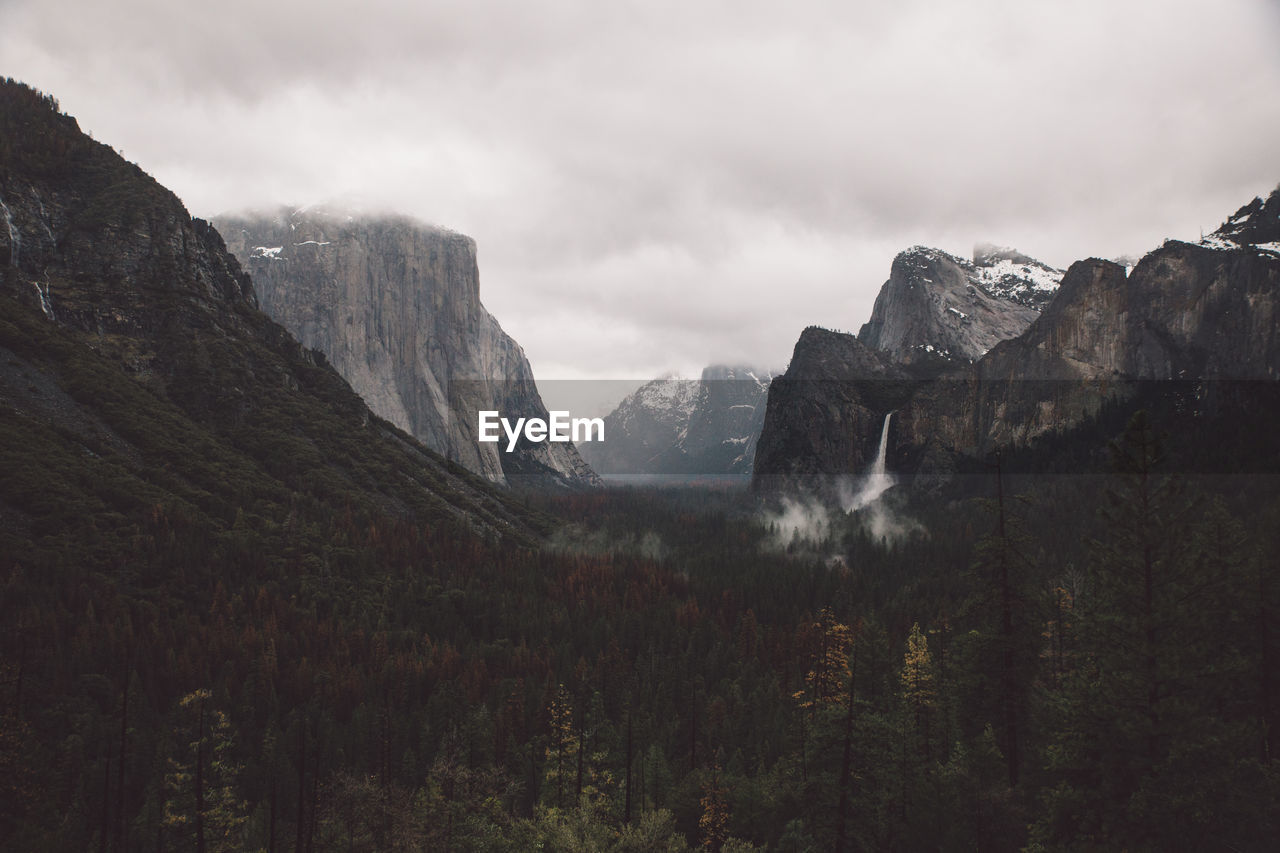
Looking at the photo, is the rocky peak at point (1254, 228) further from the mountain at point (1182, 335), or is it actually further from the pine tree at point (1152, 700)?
the pine tree at point (1152, 700)

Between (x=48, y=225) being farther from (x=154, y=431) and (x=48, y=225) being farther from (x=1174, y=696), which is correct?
(x=1174, y=696)

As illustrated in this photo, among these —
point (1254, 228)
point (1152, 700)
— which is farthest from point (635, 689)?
point (1254, 228)

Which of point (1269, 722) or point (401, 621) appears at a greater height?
point (1269, 722)

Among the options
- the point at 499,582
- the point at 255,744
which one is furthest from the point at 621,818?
the point at 499,582

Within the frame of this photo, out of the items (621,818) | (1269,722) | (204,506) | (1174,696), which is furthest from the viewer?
(204,506)

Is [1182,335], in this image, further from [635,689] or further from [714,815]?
[714,815]

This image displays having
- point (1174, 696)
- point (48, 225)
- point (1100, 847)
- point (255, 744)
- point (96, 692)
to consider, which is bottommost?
point (255, 744)

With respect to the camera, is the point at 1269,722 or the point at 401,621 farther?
the point at 401,621
